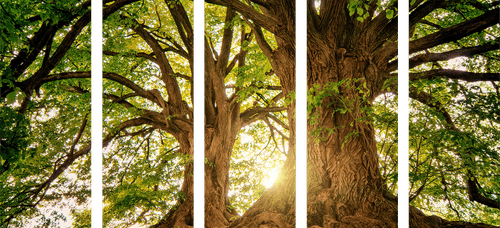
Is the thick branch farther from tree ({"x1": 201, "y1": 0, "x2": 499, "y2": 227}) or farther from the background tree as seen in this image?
the background tree

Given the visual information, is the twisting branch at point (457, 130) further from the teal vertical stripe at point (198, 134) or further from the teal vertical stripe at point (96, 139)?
the teal vertical stripe at point (96, 139)

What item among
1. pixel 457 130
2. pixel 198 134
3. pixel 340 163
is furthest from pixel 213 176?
A: pixel 457 130

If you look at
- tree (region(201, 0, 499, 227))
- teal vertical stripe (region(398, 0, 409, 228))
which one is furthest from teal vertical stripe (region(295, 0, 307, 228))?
teal vertical stripe (region(398, 0, 409, 228))

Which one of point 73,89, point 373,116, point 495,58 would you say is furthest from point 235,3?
point 73,89

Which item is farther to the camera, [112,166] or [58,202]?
[112,166]

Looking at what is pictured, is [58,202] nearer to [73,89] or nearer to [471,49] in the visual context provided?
[73,89]

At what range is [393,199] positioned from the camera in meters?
2.42

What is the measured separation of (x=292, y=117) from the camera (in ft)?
9.44

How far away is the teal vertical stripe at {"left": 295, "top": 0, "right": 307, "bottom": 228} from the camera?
2.31m

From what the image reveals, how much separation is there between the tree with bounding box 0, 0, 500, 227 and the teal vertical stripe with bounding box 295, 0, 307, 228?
135mm

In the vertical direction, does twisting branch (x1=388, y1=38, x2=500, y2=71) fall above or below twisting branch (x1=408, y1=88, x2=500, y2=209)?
above

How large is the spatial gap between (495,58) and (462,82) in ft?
1.28

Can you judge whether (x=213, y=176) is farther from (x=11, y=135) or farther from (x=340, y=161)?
(x=11, y=135)

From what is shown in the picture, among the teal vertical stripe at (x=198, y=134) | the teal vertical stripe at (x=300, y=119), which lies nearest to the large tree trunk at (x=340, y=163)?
the teal vertical stripe at (x=300, y=119)
